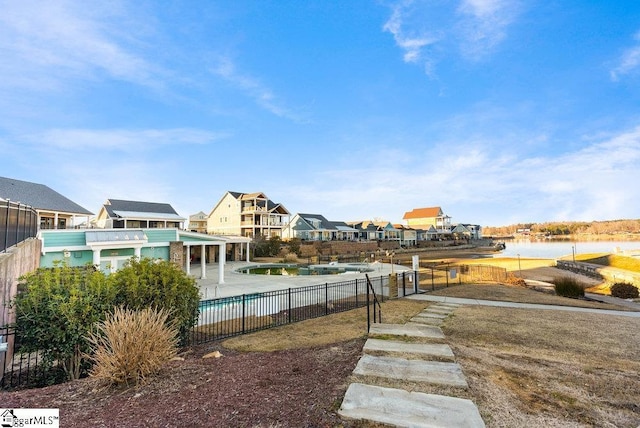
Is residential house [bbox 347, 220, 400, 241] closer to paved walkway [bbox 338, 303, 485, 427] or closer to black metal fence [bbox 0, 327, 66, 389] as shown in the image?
paved walkway [bbox 338, 303, 485, 427]

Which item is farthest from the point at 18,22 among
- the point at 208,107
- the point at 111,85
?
the point at 208,107

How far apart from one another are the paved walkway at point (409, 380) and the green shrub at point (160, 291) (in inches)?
179

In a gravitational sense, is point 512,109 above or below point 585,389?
above

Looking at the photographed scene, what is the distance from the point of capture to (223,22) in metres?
16.4

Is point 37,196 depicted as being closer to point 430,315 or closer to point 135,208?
point 135,208

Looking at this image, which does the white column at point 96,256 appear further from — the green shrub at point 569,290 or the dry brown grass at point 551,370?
the green shrub at point 569,290

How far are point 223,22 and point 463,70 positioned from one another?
16.7m

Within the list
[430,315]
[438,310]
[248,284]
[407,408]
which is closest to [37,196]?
[248,284]

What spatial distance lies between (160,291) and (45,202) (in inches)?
1329

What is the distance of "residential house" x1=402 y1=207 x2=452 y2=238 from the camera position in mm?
103562

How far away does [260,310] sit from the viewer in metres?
12.3

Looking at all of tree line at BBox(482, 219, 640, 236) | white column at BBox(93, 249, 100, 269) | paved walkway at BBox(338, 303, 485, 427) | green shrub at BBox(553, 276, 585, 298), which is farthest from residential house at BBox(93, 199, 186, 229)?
tree line at BBox(482, 219, 640, 236)

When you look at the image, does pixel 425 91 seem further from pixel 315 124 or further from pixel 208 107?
pixel 208 107

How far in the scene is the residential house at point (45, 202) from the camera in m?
28.4
